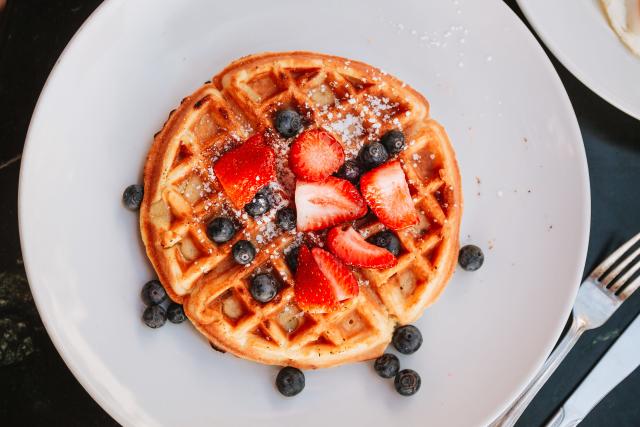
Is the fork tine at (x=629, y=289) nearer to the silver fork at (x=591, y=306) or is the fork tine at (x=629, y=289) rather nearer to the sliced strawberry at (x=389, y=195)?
the silver fork at (x=591, y=306)

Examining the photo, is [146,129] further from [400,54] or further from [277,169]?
[400,54]

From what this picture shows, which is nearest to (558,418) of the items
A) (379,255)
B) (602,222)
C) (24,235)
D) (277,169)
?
(602,222)

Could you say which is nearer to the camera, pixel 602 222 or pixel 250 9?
pixel 250 9

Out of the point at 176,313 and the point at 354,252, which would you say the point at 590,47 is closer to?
the point at 354,252

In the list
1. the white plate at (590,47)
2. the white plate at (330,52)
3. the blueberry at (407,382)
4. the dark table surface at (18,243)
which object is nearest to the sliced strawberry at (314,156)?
the white plate at (330,52)

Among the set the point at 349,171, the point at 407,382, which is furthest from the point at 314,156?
the point at 407,382
